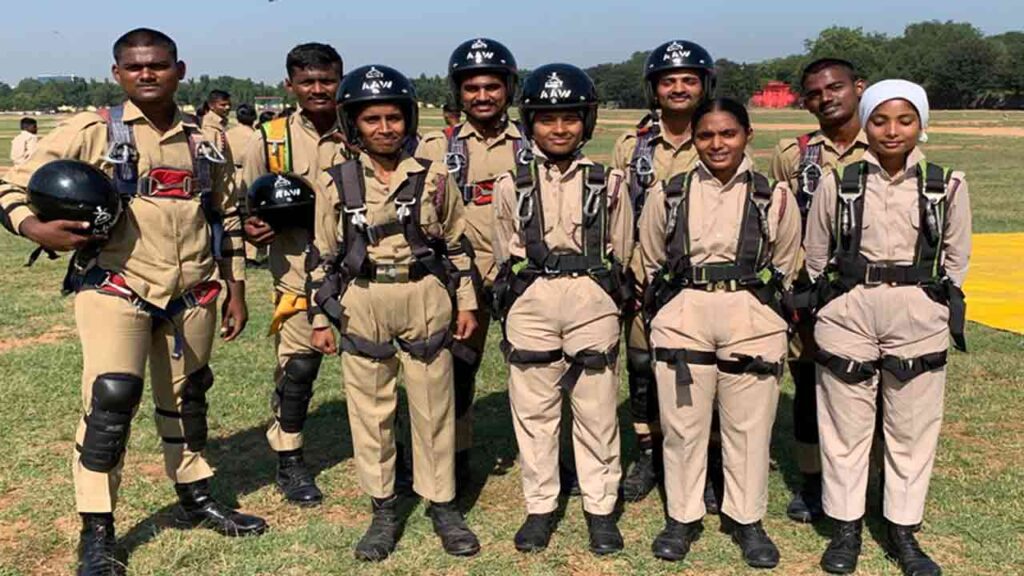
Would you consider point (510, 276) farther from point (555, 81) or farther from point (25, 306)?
point (25, 306)

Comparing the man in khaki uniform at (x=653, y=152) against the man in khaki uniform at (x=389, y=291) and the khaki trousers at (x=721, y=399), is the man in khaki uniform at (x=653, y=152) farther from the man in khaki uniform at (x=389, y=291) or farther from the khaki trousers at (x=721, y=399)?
the man in khaki uniform at (x=389, y=291)

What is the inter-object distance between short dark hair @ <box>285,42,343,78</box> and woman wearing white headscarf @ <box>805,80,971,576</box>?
3.20 metres

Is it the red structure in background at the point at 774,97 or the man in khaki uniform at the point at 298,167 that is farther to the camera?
the red structure in background at the point at 774,97

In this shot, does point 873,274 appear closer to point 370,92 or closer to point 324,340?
point 370,92

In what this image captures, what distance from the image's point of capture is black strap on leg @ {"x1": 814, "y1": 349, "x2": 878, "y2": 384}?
180 inches

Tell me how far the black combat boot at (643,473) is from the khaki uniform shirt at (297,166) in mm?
2576

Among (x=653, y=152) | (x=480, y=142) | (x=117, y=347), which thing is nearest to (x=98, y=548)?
(x=117, y=347)

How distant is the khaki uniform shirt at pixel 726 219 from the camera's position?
4.69 metres

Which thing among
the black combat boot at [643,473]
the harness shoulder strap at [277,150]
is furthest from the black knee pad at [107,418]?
the black combat boot at [643,473]

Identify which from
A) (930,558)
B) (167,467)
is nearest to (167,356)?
(167,467)

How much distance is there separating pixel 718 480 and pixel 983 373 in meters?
4.03

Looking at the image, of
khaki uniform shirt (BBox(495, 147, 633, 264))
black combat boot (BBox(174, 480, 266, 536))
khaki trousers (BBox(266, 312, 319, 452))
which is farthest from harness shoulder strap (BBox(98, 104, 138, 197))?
khaki uniform shirt (BBox(495, 147, 633, 264))

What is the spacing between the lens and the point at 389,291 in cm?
491

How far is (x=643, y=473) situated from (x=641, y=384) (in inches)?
25.4
